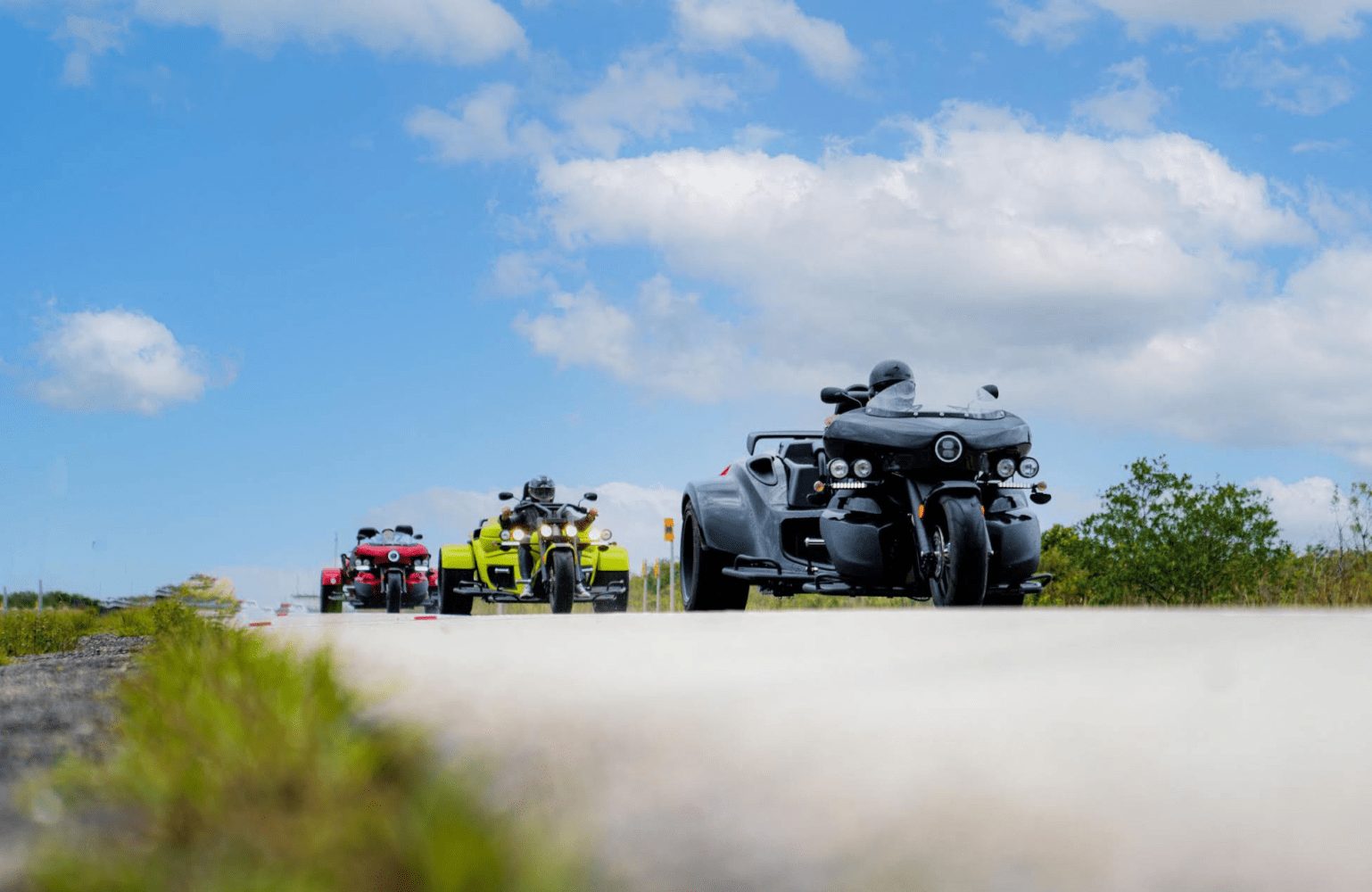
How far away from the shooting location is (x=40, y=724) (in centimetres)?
313

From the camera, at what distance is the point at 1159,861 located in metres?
1.46

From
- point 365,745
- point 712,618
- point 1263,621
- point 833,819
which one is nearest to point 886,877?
point 833,819

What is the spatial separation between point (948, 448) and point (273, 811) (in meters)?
5.81

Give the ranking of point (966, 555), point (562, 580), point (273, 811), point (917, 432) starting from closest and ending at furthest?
point (273, 811) → point (966, 555) → point (917, 432) → point (562, 580)

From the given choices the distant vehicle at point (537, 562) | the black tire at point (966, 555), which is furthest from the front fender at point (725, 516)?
the distant vehicle at point (537, 562)

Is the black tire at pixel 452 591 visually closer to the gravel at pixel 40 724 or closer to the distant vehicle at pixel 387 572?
the distant vehicle at pixel 387 572

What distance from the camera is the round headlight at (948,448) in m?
7.17

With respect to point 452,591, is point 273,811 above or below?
below

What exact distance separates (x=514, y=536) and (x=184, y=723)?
37.9ft

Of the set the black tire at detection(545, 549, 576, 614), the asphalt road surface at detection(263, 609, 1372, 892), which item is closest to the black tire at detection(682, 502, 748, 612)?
the black tire at detection(545, 549, 576, 614)

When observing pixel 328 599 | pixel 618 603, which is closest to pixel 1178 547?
pixel 618 603

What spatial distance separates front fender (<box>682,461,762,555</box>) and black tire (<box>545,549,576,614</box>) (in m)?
3.74

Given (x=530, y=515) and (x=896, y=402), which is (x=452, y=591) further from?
Answer: (x=896, y=402)

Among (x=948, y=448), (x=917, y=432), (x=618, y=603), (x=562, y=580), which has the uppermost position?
(x=917, y=432)
